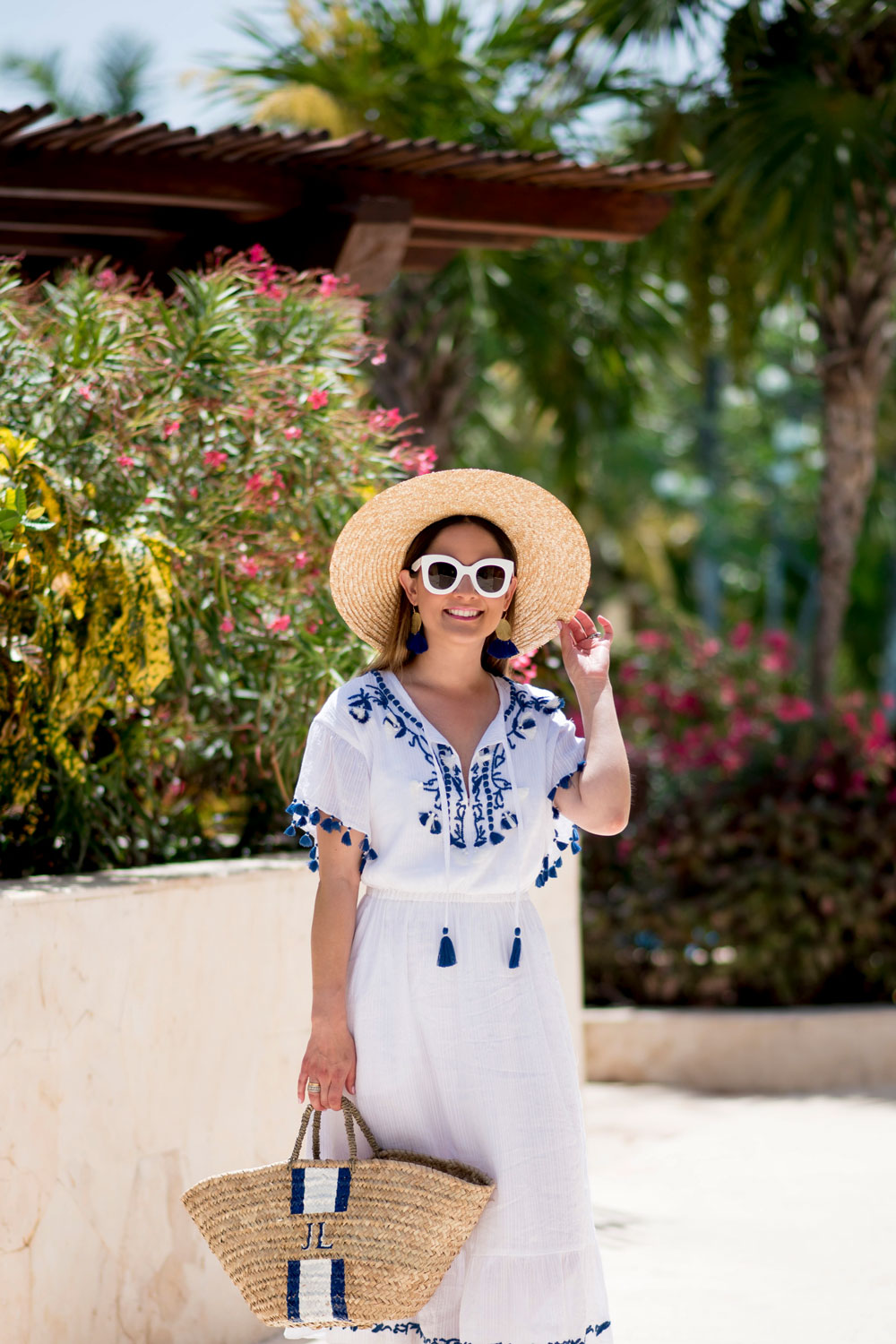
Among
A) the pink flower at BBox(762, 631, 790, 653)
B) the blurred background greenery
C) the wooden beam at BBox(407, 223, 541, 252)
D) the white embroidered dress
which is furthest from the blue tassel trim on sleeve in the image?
the pink flower at BBox(762, 631, 790, 653)

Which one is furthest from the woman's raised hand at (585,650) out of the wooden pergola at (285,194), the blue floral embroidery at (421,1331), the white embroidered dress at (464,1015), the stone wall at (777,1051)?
the stone wall at (777,1051)

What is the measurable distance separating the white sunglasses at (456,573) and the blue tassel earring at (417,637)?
119mm

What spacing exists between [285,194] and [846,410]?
14.5 ft

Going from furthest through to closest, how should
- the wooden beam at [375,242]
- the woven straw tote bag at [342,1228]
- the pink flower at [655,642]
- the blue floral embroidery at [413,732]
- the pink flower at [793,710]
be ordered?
the pink flower at [655,642]
the pink flower at [793,710]
the wooden beam at [375,242]
the blue floral embroidery at [413,732]
the woven straw tote bag at [342,1228]

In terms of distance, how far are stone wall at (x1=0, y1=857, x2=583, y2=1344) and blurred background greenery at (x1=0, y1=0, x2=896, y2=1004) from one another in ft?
3.40

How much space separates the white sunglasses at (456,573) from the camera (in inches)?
103

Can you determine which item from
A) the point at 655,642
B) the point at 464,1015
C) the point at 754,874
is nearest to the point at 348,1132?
the point at 464,1015

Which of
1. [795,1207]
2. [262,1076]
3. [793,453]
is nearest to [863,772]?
[795,1207]

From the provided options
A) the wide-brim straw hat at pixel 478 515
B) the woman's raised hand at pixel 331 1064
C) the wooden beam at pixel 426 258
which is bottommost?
the woman's raised hand at pixel 331 1064

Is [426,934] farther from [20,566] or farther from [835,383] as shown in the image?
[835,383]

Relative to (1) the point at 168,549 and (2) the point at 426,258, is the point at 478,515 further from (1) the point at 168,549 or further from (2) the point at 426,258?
(2) the point at 426,258

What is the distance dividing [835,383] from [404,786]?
22.6ft

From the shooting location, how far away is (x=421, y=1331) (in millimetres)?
2465

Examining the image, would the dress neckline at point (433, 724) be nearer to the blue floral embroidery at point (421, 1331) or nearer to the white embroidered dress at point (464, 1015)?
the white embroidered dress at point (464, 1015)
